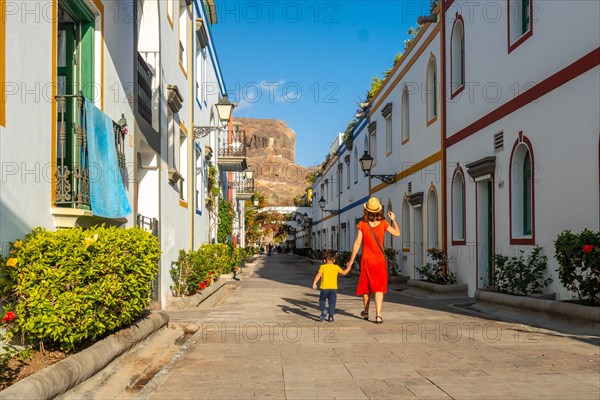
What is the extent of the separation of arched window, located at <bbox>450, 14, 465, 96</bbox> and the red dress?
7278 millimetres

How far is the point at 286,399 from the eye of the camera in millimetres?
5457

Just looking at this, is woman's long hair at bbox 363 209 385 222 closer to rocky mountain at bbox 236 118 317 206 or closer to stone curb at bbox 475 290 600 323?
stone curb at bbox 475 290 600 323

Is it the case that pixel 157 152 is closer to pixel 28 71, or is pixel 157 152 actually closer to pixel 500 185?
pixel 28 71

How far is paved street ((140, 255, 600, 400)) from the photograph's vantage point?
18.7ft

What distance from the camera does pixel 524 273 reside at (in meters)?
11.4

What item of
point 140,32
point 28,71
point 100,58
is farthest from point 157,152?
point 28,71

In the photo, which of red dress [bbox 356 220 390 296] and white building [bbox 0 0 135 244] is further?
red dress [bbox 356 220 390 296]

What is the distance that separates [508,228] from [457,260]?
3.44 metres

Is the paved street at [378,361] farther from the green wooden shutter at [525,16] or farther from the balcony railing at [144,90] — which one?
the green wooden shutter at [525,16]

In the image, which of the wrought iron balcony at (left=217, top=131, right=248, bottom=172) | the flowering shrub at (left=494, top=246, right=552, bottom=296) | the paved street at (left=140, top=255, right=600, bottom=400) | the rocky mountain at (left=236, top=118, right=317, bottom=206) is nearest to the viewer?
the paved street at (left=140, top=255, right=600, bottom=400)

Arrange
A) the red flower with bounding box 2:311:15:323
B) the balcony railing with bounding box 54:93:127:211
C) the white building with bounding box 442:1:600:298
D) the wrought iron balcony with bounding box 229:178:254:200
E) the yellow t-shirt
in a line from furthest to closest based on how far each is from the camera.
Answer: the wrought iron balcony with bounding box 229:178:254:200 < the yellow t-shirt < the white building with bounding box 442:1:600:298 < the balcony railing with bounding box 54:93:127:211 < the red flower with bounding box 2:311:15:323

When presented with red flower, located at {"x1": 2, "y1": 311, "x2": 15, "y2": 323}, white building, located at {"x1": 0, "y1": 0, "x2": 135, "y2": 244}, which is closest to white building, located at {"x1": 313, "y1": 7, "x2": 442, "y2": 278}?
white building, located at {"x1": 0, "y1": 0, "x2": 135, "y2": 244}

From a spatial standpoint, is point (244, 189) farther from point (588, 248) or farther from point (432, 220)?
point (588, 248)

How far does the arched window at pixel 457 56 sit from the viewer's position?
1642 cm
